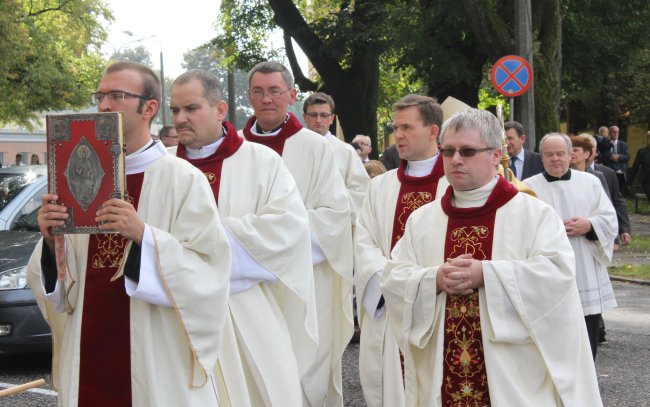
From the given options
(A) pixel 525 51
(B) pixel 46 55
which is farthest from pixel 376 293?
(B) pixel 46 55

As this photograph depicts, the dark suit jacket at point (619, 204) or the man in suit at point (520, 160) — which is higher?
the man in suit at point (520, 160)

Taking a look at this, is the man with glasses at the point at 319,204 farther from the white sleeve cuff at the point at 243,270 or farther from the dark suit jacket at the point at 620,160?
the dark suit jacket at the point at 620,160

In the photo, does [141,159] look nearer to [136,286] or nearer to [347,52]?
[136,286]

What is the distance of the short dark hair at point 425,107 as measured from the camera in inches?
244

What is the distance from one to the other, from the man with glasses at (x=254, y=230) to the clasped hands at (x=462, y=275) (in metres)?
1.15

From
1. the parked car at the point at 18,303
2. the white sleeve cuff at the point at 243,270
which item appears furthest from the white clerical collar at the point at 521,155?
the white sleeve cuff at the point at 243,270

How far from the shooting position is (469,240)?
487 cm

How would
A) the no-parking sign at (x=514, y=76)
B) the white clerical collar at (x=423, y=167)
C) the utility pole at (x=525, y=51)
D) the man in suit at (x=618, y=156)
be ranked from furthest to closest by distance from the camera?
the man in suit at (x=618, y=156)
the utility pole at (x=525, y=51)
the no-parking sign at (x=514, y=76)
the white clerical collar at (x=423, y=167)

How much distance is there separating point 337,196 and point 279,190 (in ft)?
4.31

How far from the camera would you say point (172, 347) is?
431 cm

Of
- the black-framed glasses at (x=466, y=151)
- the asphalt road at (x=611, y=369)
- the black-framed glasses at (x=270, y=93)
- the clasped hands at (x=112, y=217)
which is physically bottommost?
the asphalt road at (x=611, y=369)

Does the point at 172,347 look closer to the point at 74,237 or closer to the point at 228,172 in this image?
the point at 74,237

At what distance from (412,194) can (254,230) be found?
116 centimetres

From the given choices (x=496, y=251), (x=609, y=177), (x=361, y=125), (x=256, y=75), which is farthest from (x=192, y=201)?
(x=361, y=125)
